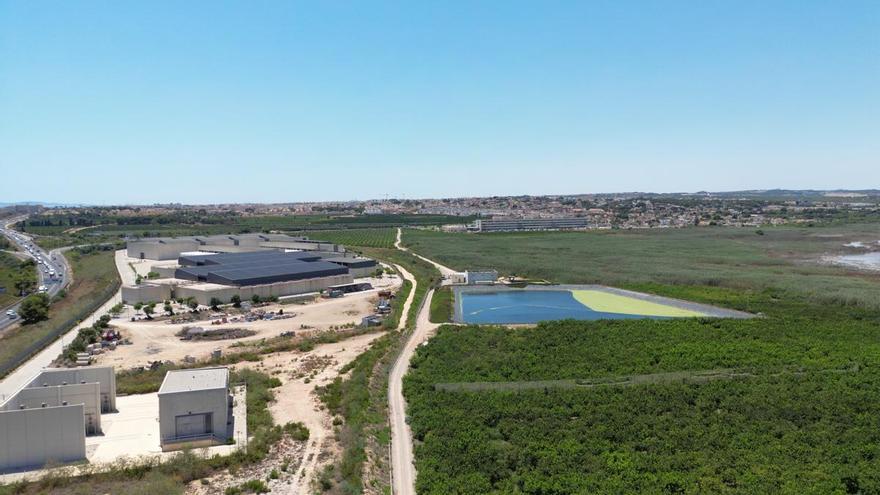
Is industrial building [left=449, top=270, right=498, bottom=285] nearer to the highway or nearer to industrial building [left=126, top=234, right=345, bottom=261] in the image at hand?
industrial building [left=126, top=234, right=345, bottom=261]

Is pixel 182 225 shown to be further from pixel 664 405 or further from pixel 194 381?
pixel 664 405

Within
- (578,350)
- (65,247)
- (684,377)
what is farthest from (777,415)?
(65,247)

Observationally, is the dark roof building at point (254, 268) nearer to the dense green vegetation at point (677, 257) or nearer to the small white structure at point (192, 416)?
the dense green vegetation at point (677, 257)

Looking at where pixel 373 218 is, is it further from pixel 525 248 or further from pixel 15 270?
pixel 15 270

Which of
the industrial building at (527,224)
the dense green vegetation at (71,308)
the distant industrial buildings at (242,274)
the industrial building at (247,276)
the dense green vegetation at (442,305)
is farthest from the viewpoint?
the industrial building at (527,224)

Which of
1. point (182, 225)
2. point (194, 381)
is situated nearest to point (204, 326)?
point (194, 381)

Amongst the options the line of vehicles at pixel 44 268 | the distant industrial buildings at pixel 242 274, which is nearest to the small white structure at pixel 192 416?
the distant industrial buildings at pixel 242 274
